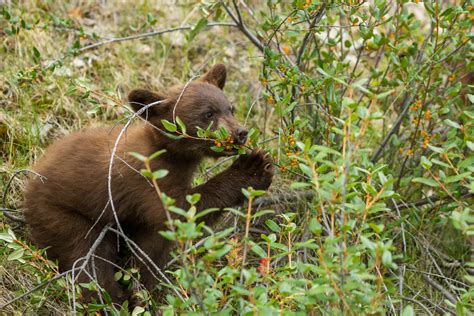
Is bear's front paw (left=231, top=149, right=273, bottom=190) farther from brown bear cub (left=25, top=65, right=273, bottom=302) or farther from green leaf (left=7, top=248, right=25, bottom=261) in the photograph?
green leaf (left=7, top=248, right=25, bottom=261)

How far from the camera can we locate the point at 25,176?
551 cm

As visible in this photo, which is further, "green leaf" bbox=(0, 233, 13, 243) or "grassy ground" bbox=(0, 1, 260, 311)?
"grassy ground" bbox=(0, 1, 260, 311)

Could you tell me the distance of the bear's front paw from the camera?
4785 mm

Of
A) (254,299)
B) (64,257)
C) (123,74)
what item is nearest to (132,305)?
(64,257)

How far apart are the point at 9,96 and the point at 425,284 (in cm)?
397

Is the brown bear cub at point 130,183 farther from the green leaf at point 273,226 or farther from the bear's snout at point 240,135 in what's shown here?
the green leaf at point 273,226

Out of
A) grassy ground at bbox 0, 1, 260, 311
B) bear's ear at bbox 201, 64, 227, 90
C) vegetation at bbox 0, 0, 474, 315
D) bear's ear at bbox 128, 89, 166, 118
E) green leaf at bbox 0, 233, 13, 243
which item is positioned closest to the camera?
vegetation at bbox 0, 0, 474, 315

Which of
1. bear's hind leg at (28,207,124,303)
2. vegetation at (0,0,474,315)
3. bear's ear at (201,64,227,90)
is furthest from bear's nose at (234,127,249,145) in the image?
bear's hind leg at (28,207,124,303)

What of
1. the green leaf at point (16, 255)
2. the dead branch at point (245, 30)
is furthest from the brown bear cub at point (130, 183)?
the green leaf at point (16, 255)

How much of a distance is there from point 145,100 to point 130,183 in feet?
2.19

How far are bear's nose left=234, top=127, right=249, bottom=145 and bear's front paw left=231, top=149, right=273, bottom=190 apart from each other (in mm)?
183

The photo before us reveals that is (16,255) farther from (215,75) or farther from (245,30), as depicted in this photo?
(245,30)

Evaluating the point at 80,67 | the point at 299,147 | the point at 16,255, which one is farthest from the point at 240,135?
the point at 80,67

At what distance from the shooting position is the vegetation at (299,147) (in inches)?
121
